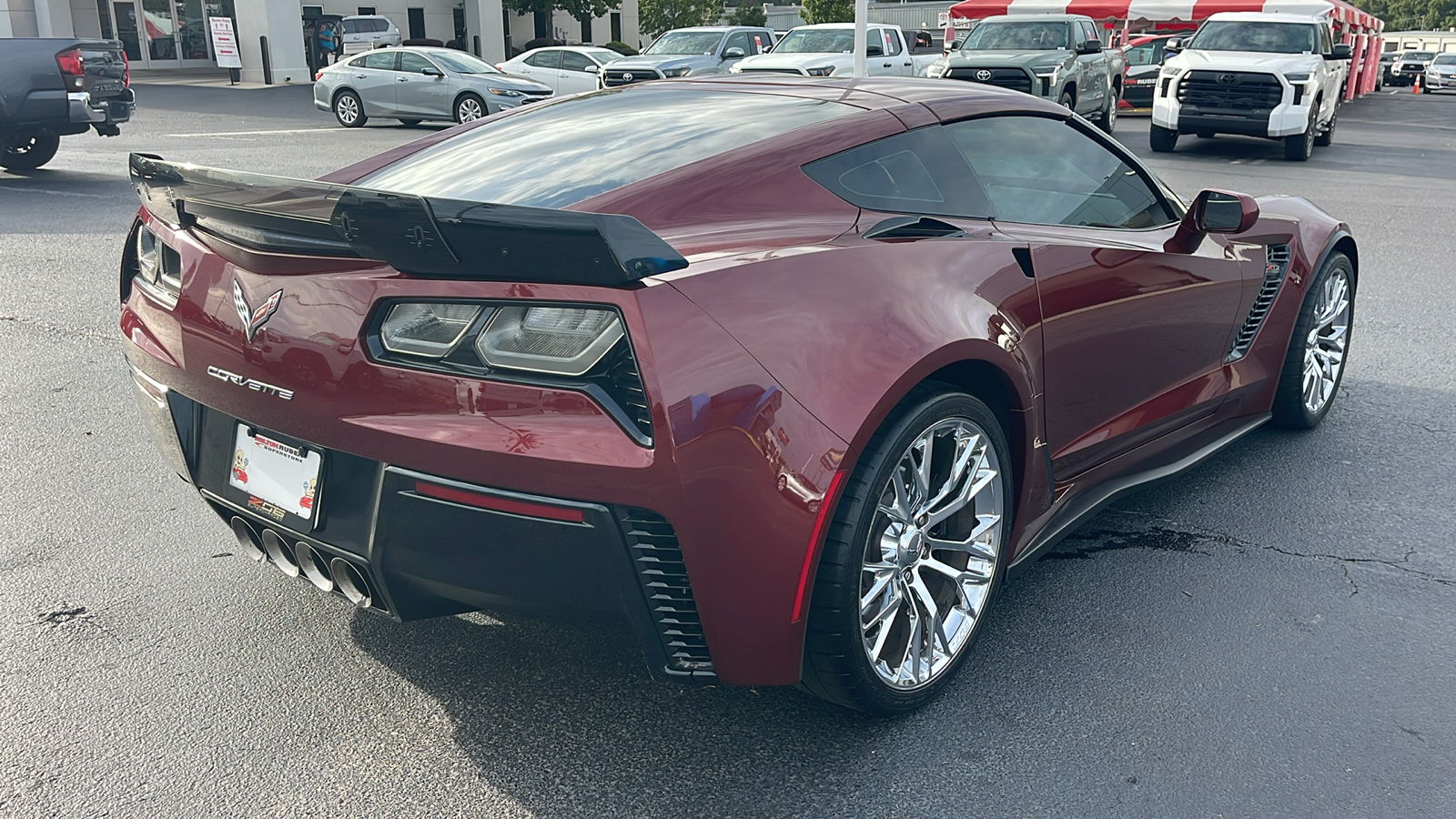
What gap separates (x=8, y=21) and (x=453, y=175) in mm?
36624

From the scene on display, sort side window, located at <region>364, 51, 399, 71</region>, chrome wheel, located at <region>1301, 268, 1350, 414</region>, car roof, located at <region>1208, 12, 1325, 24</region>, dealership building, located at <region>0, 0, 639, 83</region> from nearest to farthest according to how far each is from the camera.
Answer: chrome wheel, located at <region>1301, 268, 1350, 414</region>, car roof, located at <region>1208, 12, 1325, 24</region>, side window, located at <region>364, 51, 399, 71</region>, dealership building, located at <region>0, 0, 639, 83</region>

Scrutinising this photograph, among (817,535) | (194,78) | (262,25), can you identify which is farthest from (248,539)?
(194,78)

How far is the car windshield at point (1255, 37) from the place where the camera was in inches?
648

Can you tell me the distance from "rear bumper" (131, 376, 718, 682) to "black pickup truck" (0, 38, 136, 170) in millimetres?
10986

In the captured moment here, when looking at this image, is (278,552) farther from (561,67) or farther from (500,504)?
(561,67)

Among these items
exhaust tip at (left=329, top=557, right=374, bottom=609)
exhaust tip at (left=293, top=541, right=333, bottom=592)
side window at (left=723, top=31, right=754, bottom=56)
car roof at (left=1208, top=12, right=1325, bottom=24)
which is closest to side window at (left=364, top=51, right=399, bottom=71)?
side window at (left=723, top=31, right=754, bottom=56)

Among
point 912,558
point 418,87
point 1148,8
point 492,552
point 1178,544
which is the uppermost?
point 1148,8

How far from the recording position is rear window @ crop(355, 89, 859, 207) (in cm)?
293

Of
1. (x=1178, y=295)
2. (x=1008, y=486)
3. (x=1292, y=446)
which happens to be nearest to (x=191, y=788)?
(x=1008, y=486)

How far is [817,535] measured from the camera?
236 centimetres

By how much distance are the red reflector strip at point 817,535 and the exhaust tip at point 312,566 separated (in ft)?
3.28

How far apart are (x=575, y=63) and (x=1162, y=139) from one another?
1235 cm

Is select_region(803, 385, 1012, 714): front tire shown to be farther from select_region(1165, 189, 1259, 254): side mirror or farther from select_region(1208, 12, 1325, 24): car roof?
select_region(1208, 12, 1325, 24): car roof

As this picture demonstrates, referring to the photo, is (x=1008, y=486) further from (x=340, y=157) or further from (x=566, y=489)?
(x=340, y=157)
